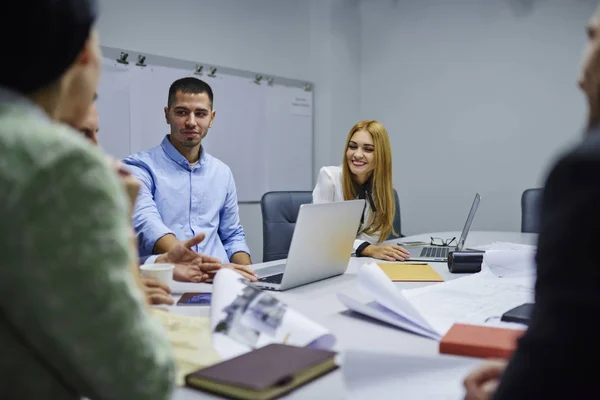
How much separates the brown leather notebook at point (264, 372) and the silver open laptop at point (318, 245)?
1.88ft

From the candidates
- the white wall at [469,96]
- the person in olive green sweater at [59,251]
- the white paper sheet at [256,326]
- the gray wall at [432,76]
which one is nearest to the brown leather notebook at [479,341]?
the white paper sheet at [256,326]

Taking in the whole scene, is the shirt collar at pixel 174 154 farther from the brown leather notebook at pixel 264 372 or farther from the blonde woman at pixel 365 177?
the brown leather notebook at pixel 264 372

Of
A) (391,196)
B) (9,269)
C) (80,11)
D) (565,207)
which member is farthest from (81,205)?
(391,196)

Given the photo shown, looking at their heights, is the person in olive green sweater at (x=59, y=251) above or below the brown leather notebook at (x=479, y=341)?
above

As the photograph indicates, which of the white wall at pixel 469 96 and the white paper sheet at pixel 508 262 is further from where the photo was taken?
the white wall at pixel 469 96

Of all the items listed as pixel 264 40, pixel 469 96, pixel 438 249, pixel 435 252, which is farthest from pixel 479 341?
pixel 469 96

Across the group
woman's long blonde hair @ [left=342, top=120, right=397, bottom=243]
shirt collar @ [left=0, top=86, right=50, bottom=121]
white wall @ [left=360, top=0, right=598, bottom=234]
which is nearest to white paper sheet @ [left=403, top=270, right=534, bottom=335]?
shirt collar @ [left=0, top=86, right=50, bottom=121]

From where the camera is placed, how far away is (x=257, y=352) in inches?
37.6

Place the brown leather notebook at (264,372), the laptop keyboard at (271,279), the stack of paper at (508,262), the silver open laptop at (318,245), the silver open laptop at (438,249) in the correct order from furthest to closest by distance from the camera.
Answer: the silver open laptop at (438,249) < the stack of paper at (508,262) < the laptop keyboard at (271,279) < the silver open laptop at (318,245) < the brown leather notebook at (264,372)

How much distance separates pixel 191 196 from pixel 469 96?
2619 millimetres

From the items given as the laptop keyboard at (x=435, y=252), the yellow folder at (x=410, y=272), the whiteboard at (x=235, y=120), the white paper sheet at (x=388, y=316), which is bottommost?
the laptop keyboard at (x=435, y=252)

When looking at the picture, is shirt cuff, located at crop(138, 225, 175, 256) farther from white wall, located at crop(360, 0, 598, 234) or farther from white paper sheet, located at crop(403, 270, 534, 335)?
white wall, located at crop(360, 0, 598, 234)

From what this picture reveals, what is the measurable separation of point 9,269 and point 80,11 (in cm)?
30

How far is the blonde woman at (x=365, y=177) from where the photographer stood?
2.99m
